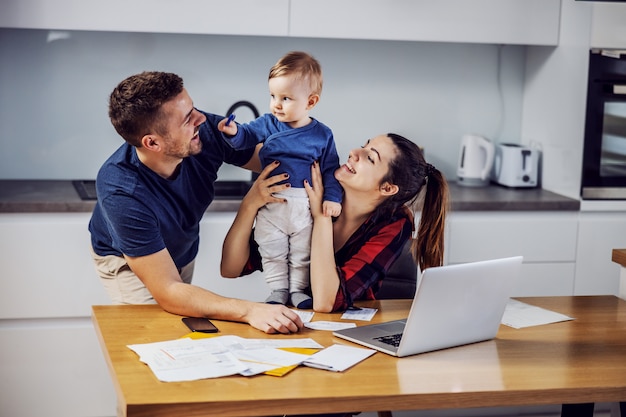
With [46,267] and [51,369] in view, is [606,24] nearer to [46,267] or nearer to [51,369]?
[46,267]

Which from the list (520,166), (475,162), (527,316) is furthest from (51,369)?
(520,166)

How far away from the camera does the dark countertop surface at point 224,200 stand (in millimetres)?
3188

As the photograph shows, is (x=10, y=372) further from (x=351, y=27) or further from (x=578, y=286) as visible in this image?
(x=578, y=286)

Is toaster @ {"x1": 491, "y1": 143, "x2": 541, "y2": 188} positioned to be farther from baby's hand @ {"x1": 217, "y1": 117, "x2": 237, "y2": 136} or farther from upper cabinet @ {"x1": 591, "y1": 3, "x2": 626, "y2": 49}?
baby's hand @ {"x1": 217, "y1": 117, "x2": 237, "y2": 136}

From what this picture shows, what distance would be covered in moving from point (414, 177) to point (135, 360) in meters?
0.91

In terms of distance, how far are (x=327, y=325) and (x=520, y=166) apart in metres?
2.01

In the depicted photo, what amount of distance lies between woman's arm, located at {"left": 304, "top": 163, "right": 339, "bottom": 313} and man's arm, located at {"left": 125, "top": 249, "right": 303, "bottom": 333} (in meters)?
0.15

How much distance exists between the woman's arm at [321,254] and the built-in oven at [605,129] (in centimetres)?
169

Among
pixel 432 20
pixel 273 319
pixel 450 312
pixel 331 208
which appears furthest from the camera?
pixel 432 20

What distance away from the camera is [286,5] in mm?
3420

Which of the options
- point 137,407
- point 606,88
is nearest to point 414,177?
point 137,407

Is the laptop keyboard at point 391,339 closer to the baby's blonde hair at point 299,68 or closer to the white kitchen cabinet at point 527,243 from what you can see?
the baby's blonde hair at point 299,68

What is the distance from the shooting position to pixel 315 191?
2334 mm

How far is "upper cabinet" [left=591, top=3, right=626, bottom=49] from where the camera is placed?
354cm
